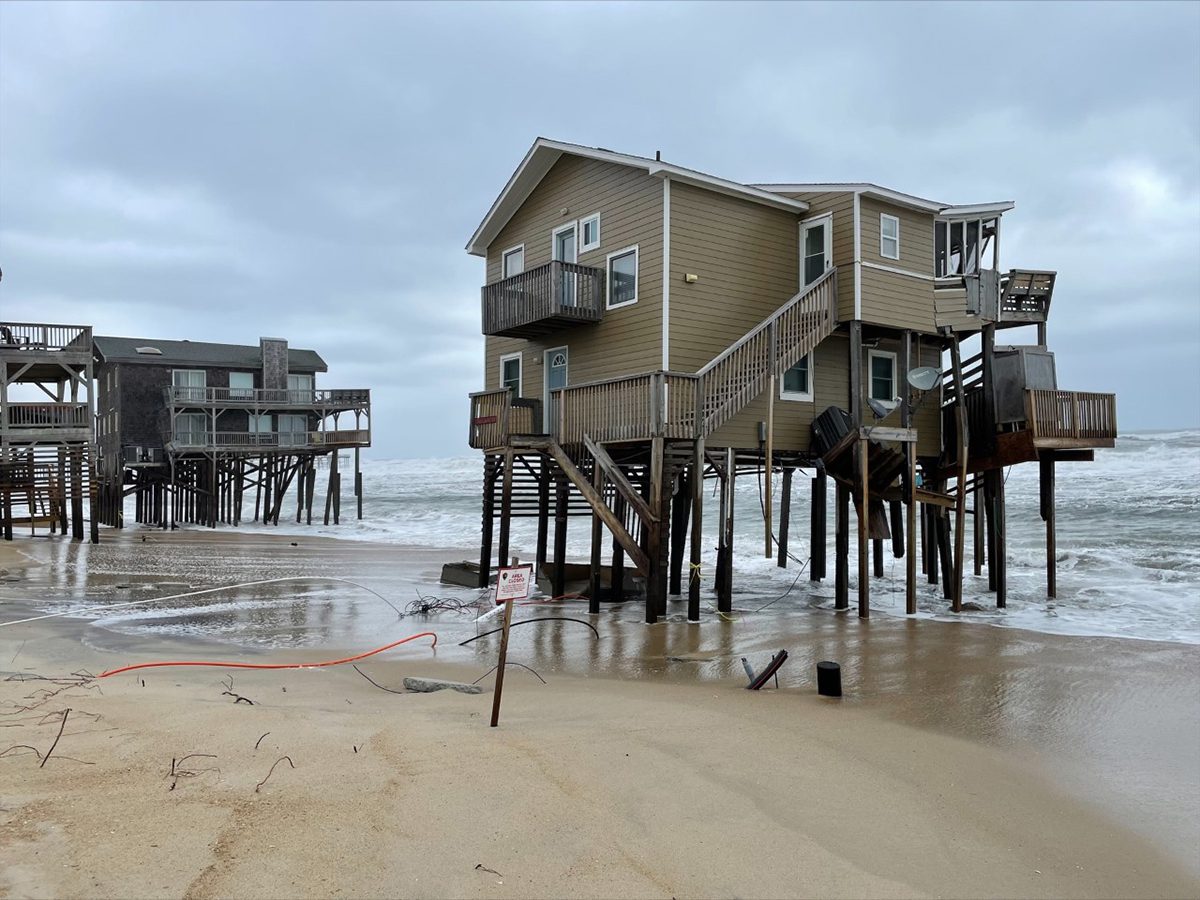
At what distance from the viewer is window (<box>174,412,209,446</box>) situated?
155ft

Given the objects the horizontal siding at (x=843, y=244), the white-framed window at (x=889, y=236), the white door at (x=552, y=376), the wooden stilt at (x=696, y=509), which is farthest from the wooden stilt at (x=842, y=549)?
the white door at (x=552, y=376)

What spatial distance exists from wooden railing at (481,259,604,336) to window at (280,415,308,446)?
31772 millimetres

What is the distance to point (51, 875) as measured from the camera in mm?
4445

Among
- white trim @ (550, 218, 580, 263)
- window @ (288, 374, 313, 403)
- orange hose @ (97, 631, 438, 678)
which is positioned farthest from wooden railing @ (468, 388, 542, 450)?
window @ (288, 374, 313, 403)

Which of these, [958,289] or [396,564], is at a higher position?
[958,289]

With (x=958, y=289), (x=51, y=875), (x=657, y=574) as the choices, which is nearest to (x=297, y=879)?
(x=51, y=875)

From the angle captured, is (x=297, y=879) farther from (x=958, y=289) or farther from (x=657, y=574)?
(x=958, y=289)

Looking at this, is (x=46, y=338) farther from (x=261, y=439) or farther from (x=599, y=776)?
(x=599, y=776)

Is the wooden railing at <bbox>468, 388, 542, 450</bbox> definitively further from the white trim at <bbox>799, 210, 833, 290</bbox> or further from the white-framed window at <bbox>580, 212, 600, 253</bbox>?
the white trim at <bbox>799, 210, 833, 290</bbox>

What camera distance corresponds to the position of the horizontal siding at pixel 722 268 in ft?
57.4

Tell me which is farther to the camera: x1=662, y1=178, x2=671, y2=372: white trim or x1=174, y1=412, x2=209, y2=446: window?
x1=174, y1=412, x2=209, y2=446: window

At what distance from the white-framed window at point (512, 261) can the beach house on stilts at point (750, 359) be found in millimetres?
359

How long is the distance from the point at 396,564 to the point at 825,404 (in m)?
13.1

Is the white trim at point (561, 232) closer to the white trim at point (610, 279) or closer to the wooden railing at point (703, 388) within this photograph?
the white trim at point (610, 279)
